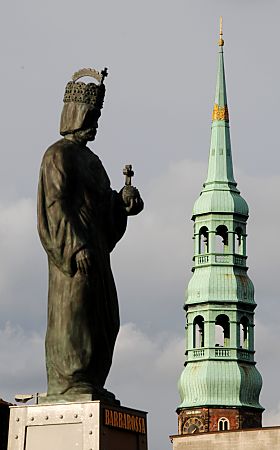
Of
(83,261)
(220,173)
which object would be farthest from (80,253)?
(220,173)

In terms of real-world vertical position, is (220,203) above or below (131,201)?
above

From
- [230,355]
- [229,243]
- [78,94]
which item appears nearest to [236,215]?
[229,243]

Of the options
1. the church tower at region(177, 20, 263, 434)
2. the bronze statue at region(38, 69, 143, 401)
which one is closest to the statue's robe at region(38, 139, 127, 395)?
the bronze statue at region(38, 69, 143, 401)

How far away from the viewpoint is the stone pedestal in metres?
14.3

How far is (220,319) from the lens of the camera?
336 ft

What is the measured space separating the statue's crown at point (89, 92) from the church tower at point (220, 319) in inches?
3310

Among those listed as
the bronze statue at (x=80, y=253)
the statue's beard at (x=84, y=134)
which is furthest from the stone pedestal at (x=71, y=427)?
the statue's beard at (x=84, y=134)

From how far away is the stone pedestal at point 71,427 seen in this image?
14258 mm

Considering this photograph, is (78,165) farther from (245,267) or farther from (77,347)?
(245,267)

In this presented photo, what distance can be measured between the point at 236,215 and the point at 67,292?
87.7 meters

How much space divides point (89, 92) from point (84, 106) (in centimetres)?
14

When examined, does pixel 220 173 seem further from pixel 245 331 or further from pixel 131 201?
pixel 131 201

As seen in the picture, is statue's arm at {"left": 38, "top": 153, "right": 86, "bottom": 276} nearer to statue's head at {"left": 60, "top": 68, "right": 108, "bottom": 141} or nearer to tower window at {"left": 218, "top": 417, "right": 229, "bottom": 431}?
statue's head at {"left": 60, "top": 68, "right": 108, "bottom": 141}

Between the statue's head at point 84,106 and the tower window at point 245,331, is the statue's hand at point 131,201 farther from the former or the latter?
the tower window at point 245,331
